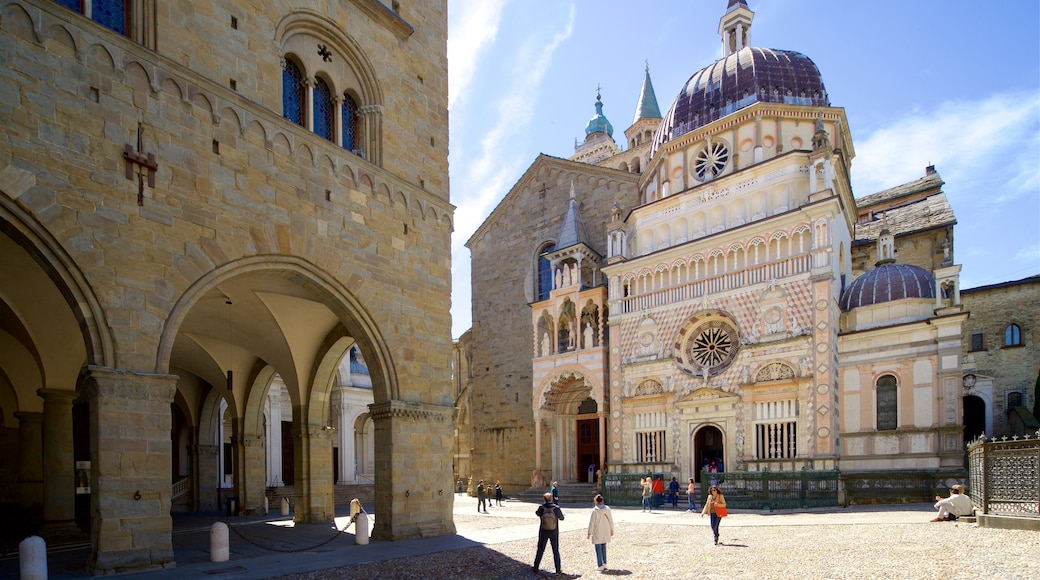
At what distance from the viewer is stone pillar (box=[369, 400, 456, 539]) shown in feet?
45.1

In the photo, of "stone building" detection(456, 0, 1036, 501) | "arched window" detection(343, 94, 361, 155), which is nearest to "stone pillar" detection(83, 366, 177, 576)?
"arched window" detection(343, 94, 361, 155)

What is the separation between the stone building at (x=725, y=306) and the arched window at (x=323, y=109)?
54.2 ft

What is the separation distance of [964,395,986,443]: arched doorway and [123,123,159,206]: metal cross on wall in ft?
109

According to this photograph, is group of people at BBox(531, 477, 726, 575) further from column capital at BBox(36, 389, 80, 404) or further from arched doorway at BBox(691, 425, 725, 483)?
arched doorway at BBox(691, 425, 725, 483)

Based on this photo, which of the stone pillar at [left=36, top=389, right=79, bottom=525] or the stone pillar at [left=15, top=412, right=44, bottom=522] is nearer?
the stone pillar at [left=36, top=389, right=79, bottom=525]

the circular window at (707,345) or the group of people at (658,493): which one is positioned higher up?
the circular window at (707,345)

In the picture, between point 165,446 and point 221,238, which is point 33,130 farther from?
point 165,446

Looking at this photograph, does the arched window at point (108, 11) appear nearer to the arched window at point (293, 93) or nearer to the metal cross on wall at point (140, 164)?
the metal cross on wall at point (140, 164)

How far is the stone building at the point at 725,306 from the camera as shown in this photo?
23.0 m

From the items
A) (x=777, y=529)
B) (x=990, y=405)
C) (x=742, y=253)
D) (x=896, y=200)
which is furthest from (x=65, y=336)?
(x=896, y=200)

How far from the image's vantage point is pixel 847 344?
78.6 feet

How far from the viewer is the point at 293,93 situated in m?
13.4

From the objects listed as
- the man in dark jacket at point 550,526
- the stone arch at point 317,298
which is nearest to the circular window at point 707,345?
the stone arch at point 317,298

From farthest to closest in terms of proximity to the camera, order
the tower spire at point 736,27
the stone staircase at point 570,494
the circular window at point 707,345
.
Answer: the tower spire at point 736,27
the stone staircase at point 570,494
the circular window at point 707,345
